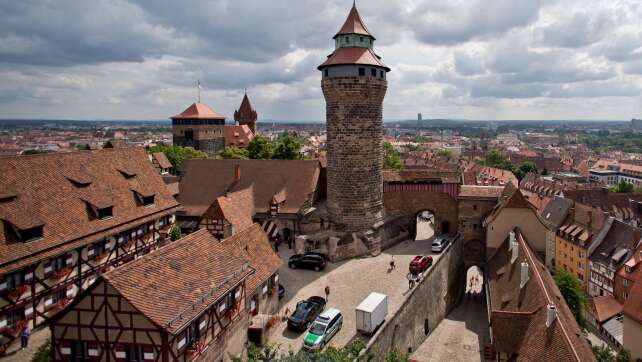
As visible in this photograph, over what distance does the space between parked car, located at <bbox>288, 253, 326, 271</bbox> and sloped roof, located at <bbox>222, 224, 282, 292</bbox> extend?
5.24 m

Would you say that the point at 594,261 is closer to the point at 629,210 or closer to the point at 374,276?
the point at 629,210

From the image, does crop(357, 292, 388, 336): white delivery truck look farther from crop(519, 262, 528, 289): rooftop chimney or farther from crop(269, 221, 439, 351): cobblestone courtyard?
crop(519, 262, 528, 289): rooftop chimney

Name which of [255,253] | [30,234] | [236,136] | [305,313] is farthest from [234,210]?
[236,136]

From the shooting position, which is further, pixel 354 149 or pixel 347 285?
pixel 354 149

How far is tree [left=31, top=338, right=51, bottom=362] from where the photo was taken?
16370 millimetres

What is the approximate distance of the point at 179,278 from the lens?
1677 cm

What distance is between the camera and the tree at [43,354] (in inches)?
645

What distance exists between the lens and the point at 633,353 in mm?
28891

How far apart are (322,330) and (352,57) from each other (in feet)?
59.7

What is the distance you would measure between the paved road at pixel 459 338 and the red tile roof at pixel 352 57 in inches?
697

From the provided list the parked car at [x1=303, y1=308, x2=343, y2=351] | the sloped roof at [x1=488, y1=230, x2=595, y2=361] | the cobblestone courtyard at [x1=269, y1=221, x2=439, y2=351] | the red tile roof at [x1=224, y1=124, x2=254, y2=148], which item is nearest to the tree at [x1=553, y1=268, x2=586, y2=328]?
the sloped roof at [x1=488, y1=230, x2=595, y2=361]

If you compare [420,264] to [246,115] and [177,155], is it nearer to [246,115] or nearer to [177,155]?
[177,155]

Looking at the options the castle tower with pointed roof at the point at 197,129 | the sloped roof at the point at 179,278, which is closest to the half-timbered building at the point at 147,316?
the sloped roof at the point at 179,278

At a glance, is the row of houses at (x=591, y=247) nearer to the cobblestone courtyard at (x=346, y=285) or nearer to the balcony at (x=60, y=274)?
the cobblestone courtyard at (x=346, y=285)
